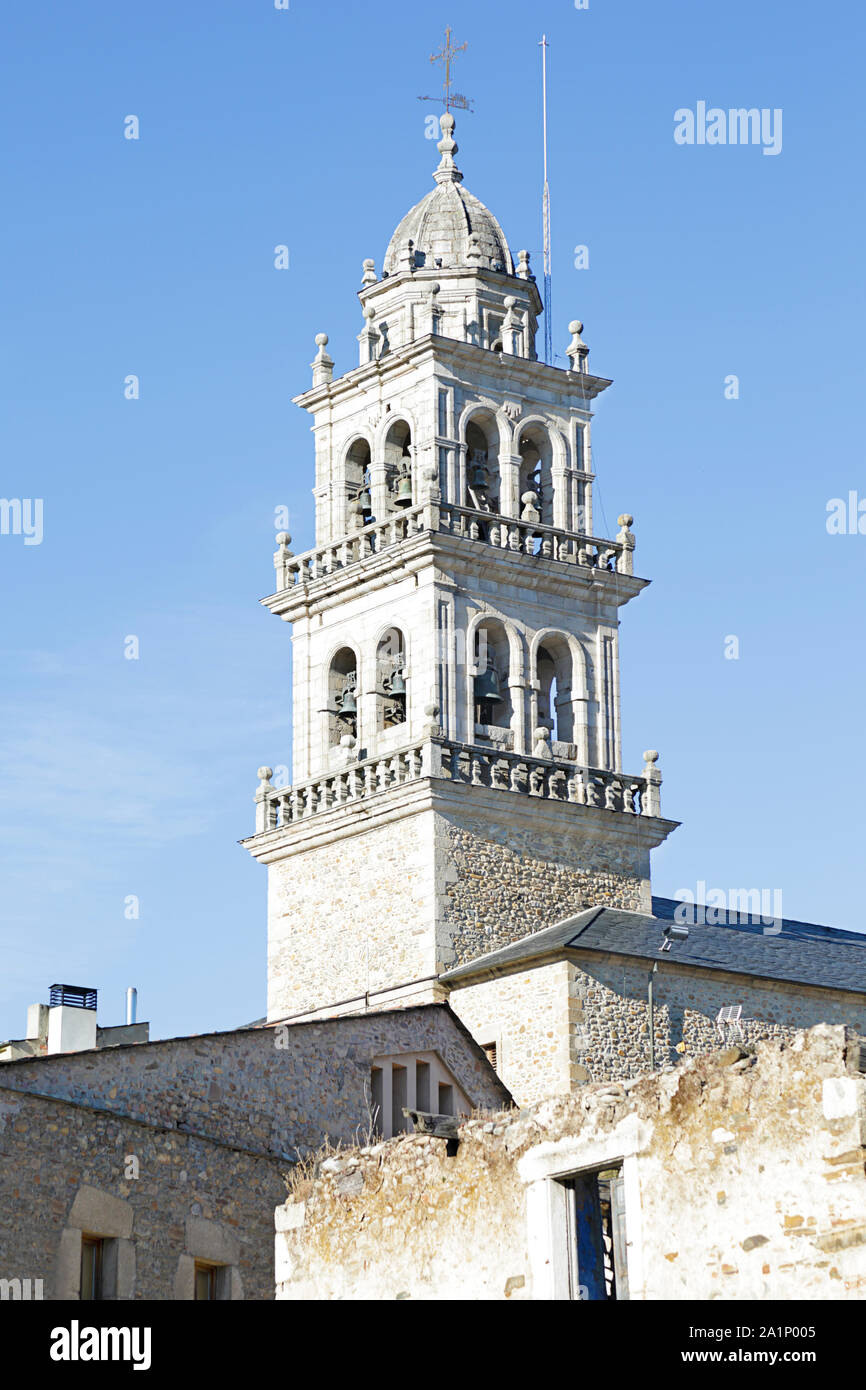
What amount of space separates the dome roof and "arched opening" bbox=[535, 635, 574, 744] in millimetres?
6530

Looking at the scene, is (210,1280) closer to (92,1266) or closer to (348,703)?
(92,1266)

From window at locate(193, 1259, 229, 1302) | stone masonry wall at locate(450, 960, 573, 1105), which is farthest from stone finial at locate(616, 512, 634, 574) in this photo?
window at locate(193, 1259, 229, 1302)

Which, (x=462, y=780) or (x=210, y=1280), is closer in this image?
(x=210, y=1280)

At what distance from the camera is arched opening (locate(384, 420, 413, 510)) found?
1511 inches

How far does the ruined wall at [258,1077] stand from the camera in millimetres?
24719

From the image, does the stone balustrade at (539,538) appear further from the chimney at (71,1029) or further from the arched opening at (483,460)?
the chimney at (71,1029)

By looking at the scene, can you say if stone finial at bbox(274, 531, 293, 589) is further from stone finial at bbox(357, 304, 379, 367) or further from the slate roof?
the slate roof

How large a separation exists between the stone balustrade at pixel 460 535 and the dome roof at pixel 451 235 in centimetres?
490

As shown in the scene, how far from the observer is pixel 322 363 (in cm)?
4031

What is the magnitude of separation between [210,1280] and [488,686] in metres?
14.6

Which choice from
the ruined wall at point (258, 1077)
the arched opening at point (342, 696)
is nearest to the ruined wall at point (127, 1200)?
the ruined wall at point (258, 1077)

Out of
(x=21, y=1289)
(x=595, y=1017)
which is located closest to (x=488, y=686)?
(x=595, y=1017)

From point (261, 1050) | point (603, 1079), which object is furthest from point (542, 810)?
point (261, 1050)
